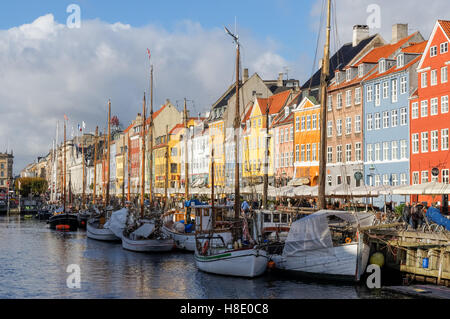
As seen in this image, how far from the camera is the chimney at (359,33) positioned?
8150cm

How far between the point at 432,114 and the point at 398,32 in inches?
675

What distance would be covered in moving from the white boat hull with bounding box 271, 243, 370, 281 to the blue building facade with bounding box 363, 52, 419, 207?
27.6 meters

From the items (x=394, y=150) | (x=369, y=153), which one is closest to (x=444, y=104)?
(x=394, y=150)

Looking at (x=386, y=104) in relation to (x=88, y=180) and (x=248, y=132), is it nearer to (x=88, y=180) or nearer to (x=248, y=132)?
(x=248, y=132)

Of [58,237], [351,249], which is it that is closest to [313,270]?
[351,249]

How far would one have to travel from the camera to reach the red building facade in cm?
5788

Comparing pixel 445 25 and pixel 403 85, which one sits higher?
pixel 445 25

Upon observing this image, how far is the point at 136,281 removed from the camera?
36.5 metres

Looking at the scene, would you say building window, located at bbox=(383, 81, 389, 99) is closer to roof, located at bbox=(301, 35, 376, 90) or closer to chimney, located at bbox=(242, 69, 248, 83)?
roof, located at bbox=(301, 35, 376, 90)

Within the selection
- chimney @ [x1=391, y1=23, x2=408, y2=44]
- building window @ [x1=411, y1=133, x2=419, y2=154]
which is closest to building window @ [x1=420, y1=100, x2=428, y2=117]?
building window @ [x1=411, y1=133, x2=419, y2=154]

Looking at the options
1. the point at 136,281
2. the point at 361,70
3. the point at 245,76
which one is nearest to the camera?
the point at 136,281

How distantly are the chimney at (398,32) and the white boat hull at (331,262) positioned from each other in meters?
44.5

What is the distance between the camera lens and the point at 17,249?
186 ft

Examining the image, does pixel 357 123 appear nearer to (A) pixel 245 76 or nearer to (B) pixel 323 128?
(B) pixel 323 128
